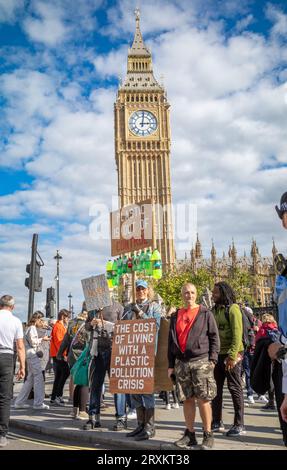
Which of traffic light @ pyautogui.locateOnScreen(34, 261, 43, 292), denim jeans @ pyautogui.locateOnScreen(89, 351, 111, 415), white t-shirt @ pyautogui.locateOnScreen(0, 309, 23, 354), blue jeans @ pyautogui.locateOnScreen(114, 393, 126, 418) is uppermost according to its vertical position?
traffic light @ pyautogui.locateOnScreen(34, 261, 43, 292)

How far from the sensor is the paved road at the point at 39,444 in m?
5.57

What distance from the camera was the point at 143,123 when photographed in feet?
245

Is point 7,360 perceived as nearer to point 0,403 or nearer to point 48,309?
point 0,403

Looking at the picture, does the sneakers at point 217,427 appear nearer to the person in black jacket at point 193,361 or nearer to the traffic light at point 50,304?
the person in black jacket at point 193,361

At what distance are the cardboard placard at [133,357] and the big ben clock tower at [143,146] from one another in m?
66.0

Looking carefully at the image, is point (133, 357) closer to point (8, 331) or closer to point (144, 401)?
point (144, 401)

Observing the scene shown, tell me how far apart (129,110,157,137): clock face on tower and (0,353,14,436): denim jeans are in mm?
70625

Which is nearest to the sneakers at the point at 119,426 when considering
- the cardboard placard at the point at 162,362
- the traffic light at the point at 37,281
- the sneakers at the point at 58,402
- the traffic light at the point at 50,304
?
the cardboard placard at the point at 162,362

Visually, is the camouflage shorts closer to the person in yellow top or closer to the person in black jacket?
the person in black jacket

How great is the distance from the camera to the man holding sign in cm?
584

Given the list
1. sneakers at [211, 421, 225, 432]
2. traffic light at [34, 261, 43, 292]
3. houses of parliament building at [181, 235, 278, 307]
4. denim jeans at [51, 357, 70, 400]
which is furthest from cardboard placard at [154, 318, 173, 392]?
houses of parliament building at [181, 235, 278, 307]

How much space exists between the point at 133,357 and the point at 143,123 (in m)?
71.3
